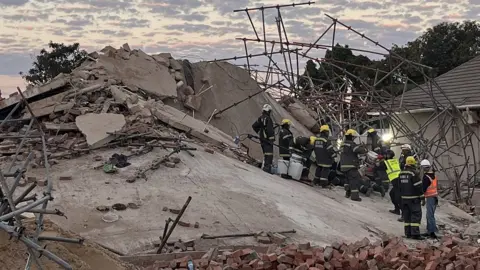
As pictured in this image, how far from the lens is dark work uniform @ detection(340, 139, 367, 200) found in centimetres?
1413

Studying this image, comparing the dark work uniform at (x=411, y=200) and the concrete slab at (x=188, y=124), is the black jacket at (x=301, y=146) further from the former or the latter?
the dark work uniform at (x=411, y=200)

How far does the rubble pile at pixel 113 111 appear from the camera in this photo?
13.2 m

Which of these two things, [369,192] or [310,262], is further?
[369,192]

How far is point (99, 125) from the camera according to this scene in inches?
533

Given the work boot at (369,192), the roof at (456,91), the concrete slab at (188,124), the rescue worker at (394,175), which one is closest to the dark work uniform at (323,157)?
the work boot at (369,192)

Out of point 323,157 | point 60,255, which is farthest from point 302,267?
point 323,157

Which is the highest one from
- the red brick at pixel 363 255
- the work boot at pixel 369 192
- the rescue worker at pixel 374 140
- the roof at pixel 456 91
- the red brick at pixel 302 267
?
the roof at pixel 456 91

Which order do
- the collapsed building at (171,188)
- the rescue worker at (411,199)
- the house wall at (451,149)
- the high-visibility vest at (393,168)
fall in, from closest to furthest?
the collapsed building at (171,188)
the rescue worker at (411,199)
the high-visibility vest at (393,168)
the house wall at (451,149)

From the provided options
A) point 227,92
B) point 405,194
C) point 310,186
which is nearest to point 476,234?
point 405,194

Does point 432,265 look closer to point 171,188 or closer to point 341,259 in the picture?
point 341,259

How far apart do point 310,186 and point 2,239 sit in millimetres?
10267

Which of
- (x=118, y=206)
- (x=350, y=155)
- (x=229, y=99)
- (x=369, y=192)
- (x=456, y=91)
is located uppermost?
(x=456, y=91)

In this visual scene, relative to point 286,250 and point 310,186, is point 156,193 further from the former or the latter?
point 310,186

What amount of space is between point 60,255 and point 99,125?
25.2 ft
